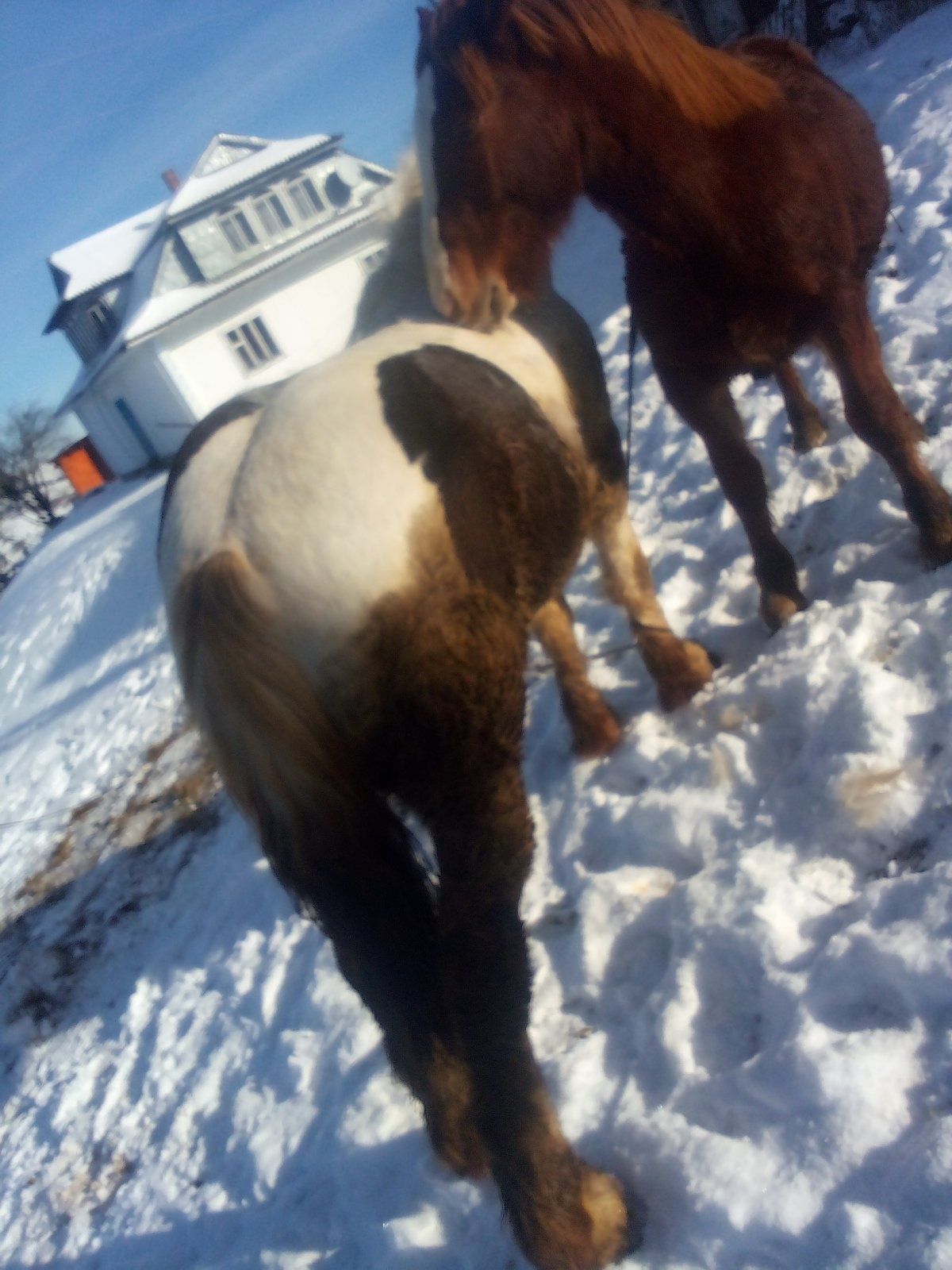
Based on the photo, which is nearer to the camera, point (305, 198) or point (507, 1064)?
point (507, 1064)

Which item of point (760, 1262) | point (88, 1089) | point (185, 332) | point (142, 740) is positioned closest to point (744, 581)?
point (760, 1262)

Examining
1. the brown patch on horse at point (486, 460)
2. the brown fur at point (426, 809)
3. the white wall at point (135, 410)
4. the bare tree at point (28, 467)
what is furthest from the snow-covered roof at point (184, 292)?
the brown fur at point (426, 809)

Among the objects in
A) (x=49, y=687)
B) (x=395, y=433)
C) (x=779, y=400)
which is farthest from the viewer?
(x=49, y=687)

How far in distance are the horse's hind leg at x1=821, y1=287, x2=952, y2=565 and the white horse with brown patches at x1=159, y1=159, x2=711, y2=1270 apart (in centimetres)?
141

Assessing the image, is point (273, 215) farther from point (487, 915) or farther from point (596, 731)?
point (487, 915)

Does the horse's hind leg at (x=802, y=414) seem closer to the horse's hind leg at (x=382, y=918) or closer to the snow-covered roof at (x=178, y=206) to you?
the horse's hind leg at (x=382, y=918)

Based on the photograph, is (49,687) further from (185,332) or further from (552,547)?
(185,332)

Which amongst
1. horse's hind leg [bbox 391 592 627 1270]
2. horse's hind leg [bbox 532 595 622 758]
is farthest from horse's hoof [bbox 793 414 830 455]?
horse's hind leg [bbox 391 592 627 1270]

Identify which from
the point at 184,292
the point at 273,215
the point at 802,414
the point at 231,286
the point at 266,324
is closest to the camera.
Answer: the point at 802,414

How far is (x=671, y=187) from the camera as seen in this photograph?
2.60 metres

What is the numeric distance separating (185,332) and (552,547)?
22239 mm

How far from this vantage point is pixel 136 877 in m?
4.95

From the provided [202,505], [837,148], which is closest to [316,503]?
[202,505]

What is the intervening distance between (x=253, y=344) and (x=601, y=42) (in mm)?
22225
